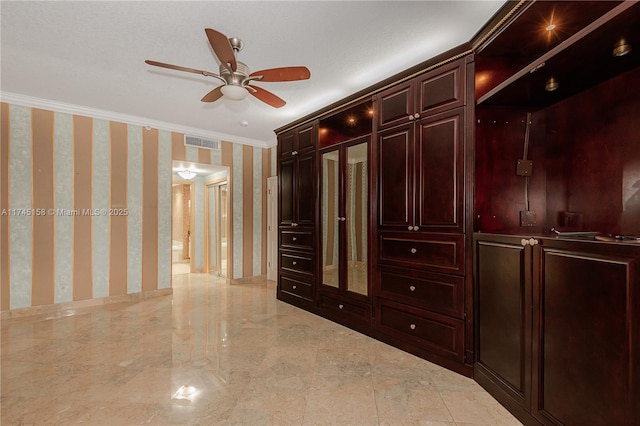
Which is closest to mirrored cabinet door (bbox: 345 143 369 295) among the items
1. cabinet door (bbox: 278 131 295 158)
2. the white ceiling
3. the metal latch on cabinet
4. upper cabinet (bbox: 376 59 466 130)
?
upper cabinet (bbox: 376 59 466 130)

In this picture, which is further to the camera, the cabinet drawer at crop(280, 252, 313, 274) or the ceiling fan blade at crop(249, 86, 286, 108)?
the cabinet drawer at crop(280, 252, 313, 274)

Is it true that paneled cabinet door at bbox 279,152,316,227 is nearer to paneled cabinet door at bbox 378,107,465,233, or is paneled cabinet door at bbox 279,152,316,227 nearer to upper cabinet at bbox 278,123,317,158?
upper cabinet at bbox 278,123,317,158

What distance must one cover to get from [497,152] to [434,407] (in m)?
Result: 1.93

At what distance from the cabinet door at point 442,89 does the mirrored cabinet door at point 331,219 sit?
118 cm

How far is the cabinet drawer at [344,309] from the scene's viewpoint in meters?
3.00

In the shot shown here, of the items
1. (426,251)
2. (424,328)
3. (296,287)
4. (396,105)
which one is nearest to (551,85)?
(396,105)

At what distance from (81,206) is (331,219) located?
12.0ft

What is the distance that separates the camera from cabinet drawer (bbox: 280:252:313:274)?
3748 millimetres

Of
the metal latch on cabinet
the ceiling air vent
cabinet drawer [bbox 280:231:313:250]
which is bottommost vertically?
cabinet drawer [bbox 280:231:313:250]

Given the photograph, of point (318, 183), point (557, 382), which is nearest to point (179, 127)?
point (318, 183)

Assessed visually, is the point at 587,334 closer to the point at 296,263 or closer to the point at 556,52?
the point at 556,52

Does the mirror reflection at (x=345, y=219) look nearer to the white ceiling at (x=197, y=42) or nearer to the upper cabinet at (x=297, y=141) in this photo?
the upper cabinet at (x=297, y=141)

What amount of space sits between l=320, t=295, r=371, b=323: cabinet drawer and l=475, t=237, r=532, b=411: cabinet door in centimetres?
115

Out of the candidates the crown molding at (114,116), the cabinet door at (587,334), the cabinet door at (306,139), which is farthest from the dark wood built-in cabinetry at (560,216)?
the crown molding at (114,116)
